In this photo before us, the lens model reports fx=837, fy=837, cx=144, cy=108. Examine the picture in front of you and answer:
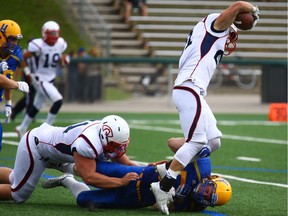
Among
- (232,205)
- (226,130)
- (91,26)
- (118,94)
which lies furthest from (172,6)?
(232,205)

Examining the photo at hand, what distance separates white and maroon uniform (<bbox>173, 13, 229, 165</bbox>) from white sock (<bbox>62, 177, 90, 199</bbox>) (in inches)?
39.9

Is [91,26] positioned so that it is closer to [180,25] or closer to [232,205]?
[180,25]

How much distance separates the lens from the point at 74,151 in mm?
6941

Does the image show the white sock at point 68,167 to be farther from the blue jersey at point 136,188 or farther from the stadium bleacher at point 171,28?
the stadium bleacher at point 171,28

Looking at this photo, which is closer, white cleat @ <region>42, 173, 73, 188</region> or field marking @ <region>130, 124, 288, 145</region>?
white cleat @ <region>42, 173, 73, 188</region>

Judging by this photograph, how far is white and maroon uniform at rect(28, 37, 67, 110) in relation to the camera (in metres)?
13.7

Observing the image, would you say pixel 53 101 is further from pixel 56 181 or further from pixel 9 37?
pixel 56 181

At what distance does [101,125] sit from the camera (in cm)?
701

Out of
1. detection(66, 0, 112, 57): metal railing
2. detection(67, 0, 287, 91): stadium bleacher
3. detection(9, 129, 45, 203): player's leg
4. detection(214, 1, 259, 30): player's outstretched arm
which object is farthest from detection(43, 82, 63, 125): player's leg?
detection(67, 0, 287, 91): stadium bleacher

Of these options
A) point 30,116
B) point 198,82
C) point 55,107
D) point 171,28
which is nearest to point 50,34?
point 55,107

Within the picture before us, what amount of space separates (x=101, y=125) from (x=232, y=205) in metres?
1.60

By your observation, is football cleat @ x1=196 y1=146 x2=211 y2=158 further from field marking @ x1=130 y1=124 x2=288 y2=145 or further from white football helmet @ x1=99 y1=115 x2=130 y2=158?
field marking @ x1=130 y1=124 x2=288 y2=145

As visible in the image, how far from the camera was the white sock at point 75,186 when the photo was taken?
24.3 ft

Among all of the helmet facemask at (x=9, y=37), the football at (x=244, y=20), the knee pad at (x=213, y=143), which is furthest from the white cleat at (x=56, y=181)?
the football at (x=244, y=20)
